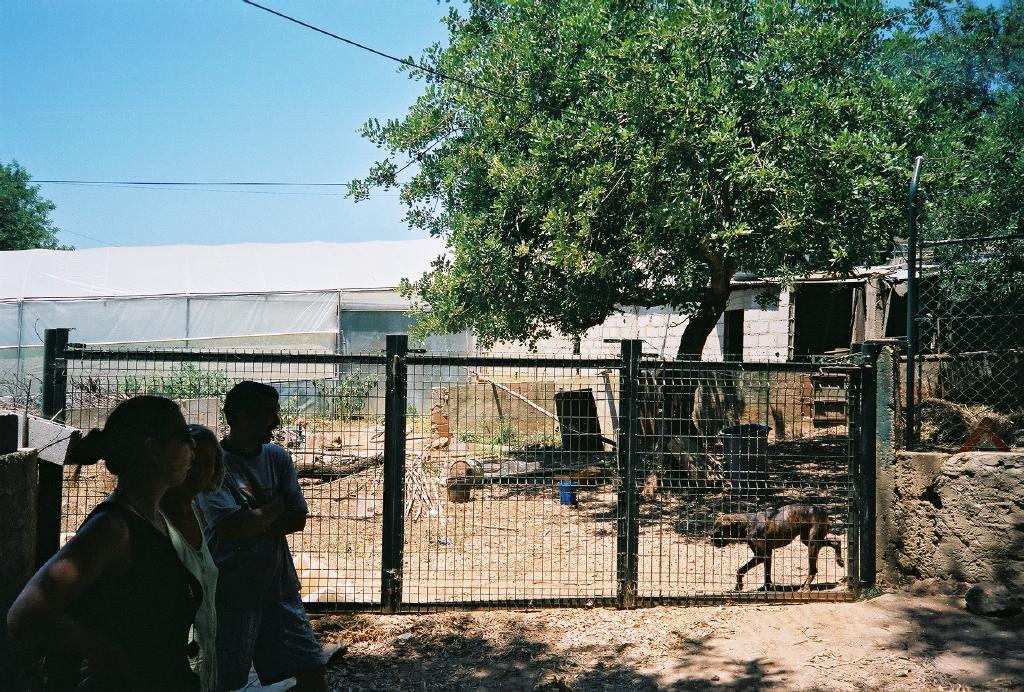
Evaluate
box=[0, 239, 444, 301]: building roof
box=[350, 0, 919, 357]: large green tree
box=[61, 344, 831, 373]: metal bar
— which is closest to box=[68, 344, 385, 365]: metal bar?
box=[61, 344, 831, 373]: metal bar

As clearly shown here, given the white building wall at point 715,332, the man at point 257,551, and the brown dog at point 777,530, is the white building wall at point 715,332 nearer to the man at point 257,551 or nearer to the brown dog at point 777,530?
the brown dog at point 777,530

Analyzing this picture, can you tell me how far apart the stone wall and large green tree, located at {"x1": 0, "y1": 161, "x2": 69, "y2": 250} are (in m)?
41.1

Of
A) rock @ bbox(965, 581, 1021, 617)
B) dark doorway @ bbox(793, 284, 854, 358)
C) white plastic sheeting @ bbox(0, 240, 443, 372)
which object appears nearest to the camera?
rock @ bbox(965, 581, 1021, 617)

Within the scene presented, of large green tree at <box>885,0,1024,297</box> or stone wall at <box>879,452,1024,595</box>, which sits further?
large green tree at <box>885,0,1024,297</box>

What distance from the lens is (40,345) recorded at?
19781 mm

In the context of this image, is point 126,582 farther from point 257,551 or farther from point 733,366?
point 733,366

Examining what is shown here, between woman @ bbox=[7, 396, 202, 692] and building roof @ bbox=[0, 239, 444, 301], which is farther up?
building roof @ bbox=[0, 239, 444, 301]

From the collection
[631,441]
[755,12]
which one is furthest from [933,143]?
[631,441]

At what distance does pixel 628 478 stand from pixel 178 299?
1777 cm

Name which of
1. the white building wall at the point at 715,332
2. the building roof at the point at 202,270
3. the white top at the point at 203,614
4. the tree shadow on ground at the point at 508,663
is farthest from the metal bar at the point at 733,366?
the building roof at the point at 202,270

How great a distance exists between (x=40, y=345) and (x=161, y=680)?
2032 centimetres

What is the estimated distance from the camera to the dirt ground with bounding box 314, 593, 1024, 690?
4723mm

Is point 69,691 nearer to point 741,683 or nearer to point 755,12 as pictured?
point 741,683

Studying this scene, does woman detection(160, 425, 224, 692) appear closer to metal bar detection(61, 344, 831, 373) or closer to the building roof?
metal bar detection(61, 344, 831, 373)
